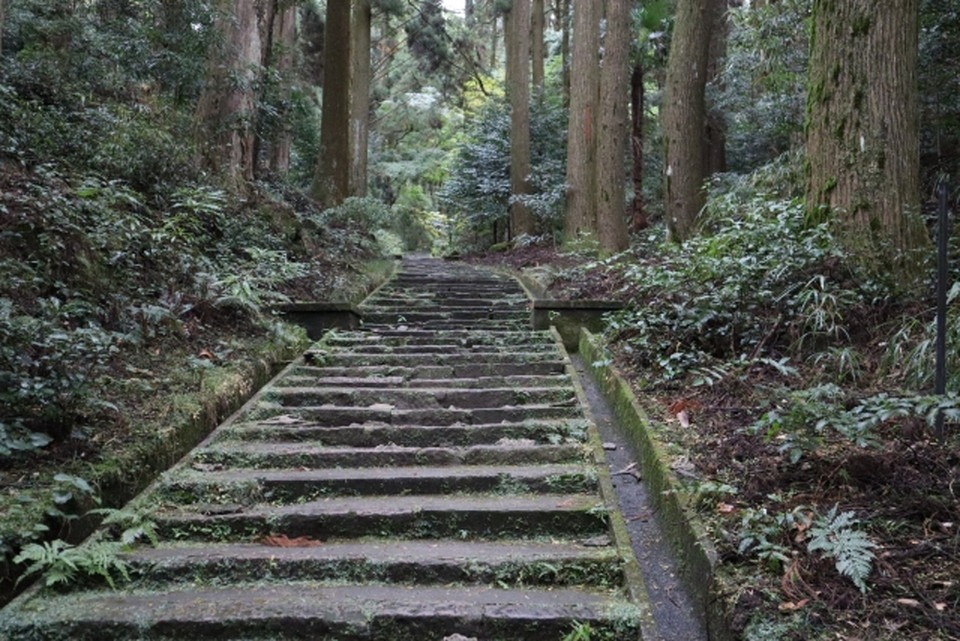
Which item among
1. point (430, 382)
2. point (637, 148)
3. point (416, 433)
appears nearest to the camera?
point (416, 433)

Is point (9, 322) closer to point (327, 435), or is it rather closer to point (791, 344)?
point (327, 435)

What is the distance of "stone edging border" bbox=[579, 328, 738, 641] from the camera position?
9.23ft

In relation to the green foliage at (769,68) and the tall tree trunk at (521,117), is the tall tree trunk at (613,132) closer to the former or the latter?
the green foliage at (769,68)

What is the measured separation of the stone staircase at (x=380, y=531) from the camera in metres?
3.01

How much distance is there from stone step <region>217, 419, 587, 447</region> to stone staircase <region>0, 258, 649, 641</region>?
1cm

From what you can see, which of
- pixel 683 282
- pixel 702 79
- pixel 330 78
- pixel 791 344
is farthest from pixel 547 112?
pixel 791 344

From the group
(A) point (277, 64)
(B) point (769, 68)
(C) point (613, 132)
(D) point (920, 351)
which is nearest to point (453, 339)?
(D) point (920, 351)

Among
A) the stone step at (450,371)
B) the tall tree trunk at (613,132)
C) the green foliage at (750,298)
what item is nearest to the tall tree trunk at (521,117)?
the tall tree trunk at (613,132)

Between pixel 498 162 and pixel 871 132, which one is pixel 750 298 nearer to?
pixel 871 132

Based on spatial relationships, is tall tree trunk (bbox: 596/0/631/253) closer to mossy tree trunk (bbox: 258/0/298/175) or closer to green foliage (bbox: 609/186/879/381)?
green foliage (bbox: 609/186/879/381)

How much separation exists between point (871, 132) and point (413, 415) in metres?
4.03

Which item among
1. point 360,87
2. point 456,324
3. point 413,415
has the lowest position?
point 413,415

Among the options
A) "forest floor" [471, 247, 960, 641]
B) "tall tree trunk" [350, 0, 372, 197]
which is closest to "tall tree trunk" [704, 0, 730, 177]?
"tall tree trunk" [350, 0, 372, 197]

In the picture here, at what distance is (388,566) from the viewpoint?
342 centimetres
